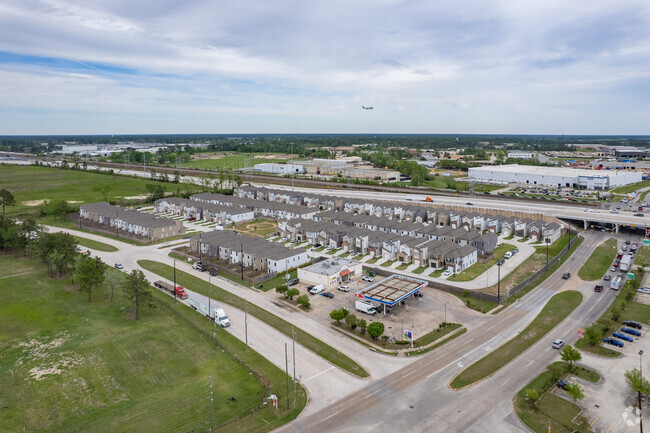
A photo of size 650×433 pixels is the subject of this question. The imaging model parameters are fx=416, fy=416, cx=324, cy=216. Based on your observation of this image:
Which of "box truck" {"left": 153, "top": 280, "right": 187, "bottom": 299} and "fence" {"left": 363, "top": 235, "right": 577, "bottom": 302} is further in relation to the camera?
"box truck" {"left": 153, "top": 280, "right": 187, "bottom": 299}

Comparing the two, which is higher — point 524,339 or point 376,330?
point 376,330

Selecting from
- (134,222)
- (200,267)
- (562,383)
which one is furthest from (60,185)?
(562,383)

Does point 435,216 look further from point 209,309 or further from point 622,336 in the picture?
point 209,309

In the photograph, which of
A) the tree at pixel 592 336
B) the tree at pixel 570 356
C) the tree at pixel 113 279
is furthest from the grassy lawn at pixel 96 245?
the tree at pixel 592 336

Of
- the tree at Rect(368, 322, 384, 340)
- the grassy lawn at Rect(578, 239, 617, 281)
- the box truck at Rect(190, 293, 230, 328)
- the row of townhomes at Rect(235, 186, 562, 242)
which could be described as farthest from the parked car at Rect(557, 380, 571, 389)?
the row of townhomes at Rect(235, 186, 562, 242)

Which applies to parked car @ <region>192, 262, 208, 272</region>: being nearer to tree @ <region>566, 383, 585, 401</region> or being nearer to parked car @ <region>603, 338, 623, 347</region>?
tree @ <region>566, 383, 585, 401</region>

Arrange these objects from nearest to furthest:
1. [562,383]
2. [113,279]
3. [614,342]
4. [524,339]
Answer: [562,383]
[614,342]
[524,339]
[113,279]
